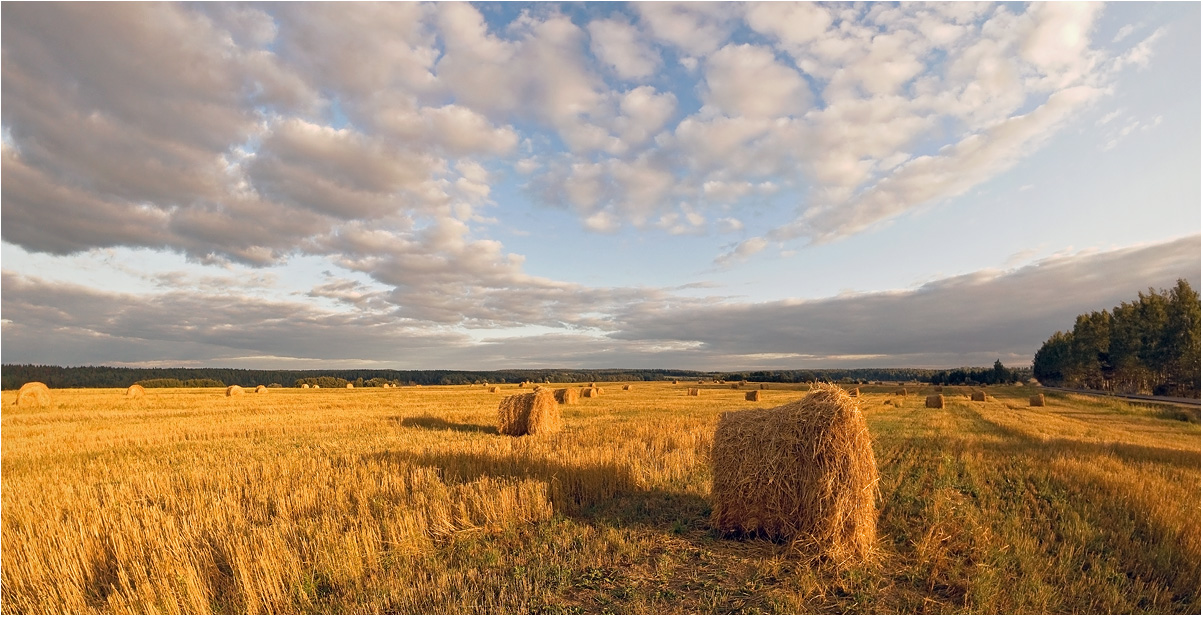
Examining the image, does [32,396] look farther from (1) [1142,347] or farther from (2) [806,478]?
(1) [1142,347]

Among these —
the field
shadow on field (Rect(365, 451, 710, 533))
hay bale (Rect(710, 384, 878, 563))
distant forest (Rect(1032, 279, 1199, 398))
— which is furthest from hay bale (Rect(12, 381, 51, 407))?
distant forest (Rect(1032, 279, 1199, 398))

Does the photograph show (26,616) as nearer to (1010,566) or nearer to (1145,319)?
(1010,566)

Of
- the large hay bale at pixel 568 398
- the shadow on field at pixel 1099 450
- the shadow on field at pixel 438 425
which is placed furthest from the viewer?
the large hay bale at pixel 568 398

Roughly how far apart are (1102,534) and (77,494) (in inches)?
636

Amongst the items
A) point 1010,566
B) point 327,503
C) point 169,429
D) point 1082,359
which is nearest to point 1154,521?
point 1010,566

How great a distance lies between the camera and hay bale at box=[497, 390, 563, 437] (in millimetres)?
18250

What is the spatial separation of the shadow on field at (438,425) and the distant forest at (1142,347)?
220 feet

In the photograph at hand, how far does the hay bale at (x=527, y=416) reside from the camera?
18.2 metres

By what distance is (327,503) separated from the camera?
27.0 feet

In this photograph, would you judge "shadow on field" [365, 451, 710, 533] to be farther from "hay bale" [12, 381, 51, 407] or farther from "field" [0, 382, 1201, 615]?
"hay bale" [12, 381, 51, 407]

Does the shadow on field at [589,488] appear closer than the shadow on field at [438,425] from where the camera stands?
Yes

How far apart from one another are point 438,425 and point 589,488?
12.4 meters

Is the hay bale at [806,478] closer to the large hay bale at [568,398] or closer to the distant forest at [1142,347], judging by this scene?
the large hay bale at [568,398]

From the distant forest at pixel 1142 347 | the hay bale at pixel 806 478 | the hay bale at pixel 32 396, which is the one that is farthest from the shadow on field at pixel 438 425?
the distant forest at pixel 1142 347
